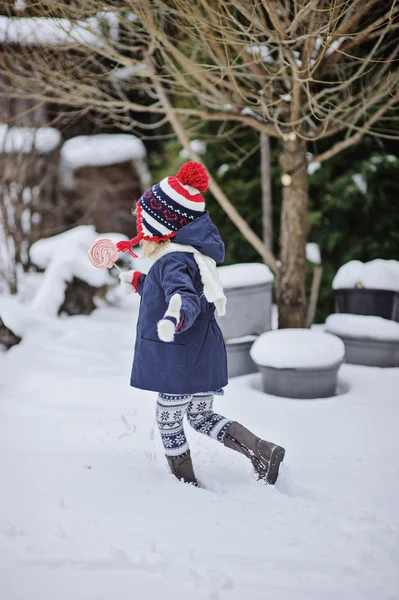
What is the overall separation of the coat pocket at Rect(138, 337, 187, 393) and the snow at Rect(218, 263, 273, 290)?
5.60 ft

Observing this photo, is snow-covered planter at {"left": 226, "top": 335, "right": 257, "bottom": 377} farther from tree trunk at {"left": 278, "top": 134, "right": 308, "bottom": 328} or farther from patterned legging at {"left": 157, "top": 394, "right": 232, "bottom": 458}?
patterned legging at {"left": 157, "top": 394, "right": 232, "bottom": 458}

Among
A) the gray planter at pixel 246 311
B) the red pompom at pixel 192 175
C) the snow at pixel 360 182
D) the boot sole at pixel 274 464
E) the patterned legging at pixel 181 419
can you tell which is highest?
the snow at pixel 360 182

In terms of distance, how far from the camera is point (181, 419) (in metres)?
2.52

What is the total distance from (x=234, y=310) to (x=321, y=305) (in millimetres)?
2760

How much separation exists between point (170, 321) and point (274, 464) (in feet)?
2.91

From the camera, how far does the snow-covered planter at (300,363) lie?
3.70 meters

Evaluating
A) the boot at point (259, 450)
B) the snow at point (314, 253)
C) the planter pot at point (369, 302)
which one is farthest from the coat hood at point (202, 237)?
the snow at point (314, 253)

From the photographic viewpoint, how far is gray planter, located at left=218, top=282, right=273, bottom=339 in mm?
4168

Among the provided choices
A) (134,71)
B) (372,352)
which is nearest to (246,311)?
(372,352)

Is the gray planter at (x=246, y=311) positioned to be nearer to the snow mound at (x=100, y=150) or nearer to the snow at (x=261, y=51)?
the snow at (x=261, y=51)

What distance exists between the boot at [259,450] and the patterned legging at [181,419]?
0.05 meters

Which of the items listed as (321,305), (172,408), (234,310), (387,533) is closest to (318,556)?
(387,533)

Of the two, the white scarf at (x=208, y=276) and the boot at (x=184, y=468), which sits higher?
the white scarf at (x=208, y=276)

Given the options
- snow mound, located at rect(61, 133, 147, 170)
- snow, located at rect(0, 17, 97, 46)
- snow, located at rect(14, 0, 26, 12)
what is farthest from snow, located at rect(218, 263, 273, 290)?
snow mound, located at rect(61, 133, 147, 170)
